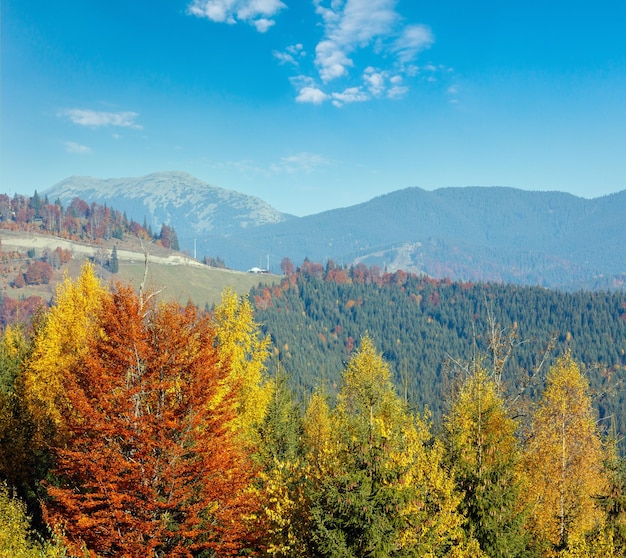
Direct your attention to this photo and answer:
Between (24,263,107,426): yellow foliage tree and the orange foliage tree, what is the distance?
1037 cm

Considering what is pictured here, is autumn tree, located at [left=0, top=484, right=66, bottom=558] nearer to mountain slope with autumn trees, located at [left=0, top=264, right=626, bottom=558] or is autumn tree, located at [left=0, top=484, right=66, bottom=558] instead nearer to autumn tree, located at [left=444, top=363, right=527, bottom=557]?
mountain slope with autumn trees, located at [left=0, top=264, right=626, bottom=558]

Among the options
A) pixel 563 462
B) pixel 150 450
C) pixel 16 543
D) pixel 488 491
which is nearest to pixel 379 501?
pixel 488 491

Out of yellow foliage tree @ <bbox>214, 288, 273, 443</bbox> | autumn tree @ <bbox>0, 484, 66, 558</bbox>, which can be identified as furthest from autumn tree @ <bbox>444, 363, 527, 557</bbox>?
yellow foliage tree @ <bbox>214, 288, 273, 443</bbox>

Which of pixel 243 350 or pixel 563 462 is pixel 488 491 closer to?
pixel 563 462

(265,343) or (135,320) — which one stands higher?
(135,320)

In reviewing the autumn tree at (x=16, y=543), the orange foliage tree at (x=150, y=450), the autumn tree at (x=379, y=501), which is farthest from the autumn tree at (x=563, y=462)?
the autumn tree at (x=16, y=543)

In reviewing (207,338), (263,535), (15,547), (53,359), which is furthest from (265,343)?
(15,547)

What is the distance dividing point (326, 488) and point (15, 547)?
12046 millimetres

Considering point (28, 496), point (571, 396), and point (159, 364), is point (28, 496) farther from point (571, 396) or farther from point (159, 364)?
point (571, 396)

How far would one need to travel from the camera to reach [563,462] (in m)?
27.5

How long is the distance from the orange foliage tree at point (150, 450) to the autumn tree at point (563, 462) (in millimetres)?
14209

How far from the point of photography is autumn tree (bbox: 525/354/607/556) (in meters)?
25.6

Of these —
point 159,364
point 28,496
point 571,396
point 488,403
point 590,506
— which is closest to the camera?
point 159,364

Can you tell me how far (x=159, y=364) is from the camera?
21.7 metres
